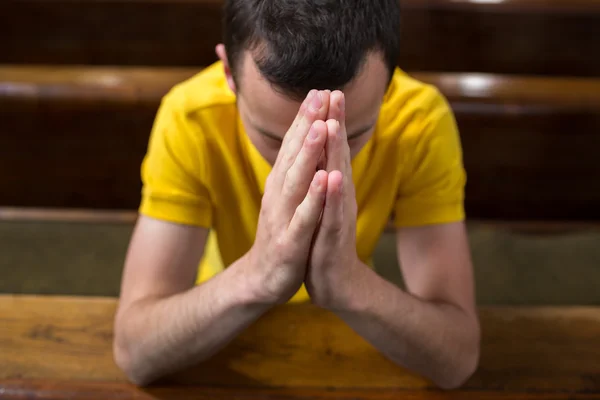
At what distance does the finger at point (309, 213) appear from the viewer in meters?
0.65

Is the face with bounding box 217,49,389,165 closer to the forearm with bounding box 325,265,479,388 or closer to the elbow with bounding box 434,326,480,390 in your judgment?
the forearm with bounding box 325,265,479,388

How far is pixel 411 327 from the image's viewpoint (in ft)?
2.64

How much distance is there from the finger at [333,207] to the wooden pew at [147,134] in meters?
0.86

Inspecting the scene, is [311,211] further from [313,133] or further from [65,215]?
[65,215]

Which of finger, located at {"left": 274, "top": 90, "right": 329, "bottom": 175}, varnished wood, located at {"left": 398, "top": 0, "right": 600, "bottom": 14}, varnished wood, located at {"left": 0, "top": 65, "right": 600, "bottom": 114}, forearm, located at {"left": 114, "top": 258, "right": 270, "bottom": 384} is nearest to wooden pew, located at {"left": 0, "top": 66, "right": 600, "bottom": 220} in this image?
varnished wood, located at {"left": 0, "top": 65, "right": 600, "bottom": 114}

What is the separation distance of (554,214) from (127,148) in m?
1.11

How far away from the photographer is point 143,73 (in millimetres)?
1481

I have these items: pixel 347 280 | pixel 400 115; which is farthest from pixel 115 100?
pixel 347 280

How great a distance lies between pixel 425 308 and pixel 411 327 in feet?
0.12

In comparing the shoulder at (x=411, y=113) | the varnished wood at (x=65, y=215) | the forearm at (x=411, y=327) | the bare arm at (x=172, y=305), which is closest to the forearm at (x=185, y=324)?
the bare arm at (x=172, y=305)

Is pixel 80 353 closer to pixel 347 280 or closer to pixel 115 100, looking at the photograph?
pixel 347 280

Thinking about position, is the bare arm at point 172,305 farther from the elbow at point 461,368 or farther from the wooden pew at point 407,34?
the wooden pew at point 407,34

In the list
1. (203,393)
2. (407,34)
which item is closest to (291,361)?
(203,393)

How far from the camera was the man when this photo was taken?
0.68m
